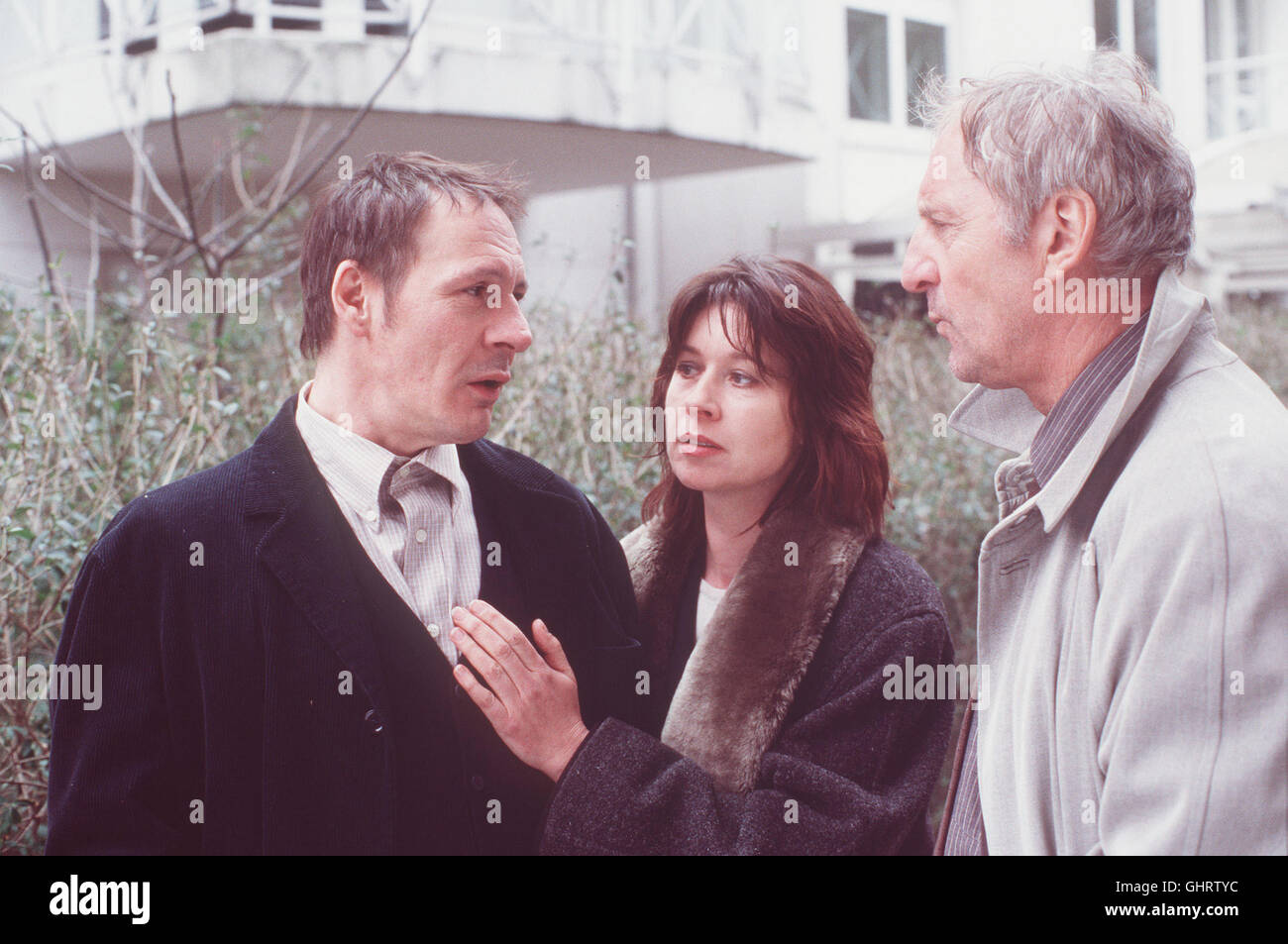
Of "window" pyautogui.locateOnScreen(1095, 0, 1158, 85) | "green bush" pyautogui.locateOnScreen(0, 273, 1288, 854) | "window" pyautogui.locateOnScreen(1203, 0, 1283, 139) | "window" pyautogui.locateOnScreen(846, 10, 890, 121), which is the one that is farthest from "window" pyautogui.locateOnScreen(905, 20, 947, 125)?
"green bush" pyautogui.locateOnScreen(0, 273, 1288, 854)

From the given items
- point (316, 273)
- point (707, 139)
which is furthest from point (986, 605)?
point (707, 139)

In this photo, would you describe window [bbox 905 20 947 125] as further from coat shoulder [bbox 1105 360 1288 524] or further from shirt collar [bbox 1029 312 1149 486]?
coat shoulder [bbox 1105 360 1288 524]

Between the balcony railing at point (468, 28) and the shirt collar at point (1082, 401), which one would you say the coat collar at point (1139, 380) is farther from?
the balcony railing at point (468, 28)

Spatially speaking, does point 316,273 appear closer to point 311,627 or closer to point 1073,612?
point 311,627

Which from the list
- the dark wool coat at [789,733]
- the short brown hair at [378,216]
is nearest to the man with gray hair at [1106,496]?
the dark wool coat at [789,733]

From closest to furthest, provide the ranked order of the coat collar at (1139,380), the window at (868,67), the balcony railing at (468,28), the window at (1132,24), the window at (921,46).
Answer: the coat collar at (1139,380), the balcony railing at (468,28), the window at (868,67), the window at (921,46), the window at (1132,24)

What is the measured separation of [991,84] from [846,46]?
1187 centimetres

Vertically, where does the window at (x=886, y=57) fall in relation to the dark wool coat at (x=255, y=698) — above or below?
above

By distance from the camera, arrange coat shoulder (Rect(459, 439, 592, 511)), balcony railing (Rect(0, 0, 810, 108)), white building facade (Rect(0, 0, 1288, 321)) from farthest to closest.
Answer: balcony railing (Rect(0, 0, 810, 108)), white building facade (Rect(0, 0, 1288, 321)), coat shoulder (Rect(459, 439, 592, 511))

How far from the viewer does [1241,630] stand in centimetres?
145

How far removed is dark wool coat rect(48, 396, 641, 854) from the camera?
1.82 m

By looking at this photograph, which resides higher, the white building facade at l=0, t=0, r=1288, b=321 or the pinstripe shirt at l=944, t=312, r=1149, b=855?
the white building facade at l=0, t=0, r=1288, b=321

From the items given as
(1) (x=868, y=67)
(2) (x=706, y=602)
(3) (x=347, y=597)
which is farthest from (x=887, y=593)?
(1) (x=868, y=67)

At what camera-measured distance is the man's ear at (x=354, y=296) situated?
2.05 metres
